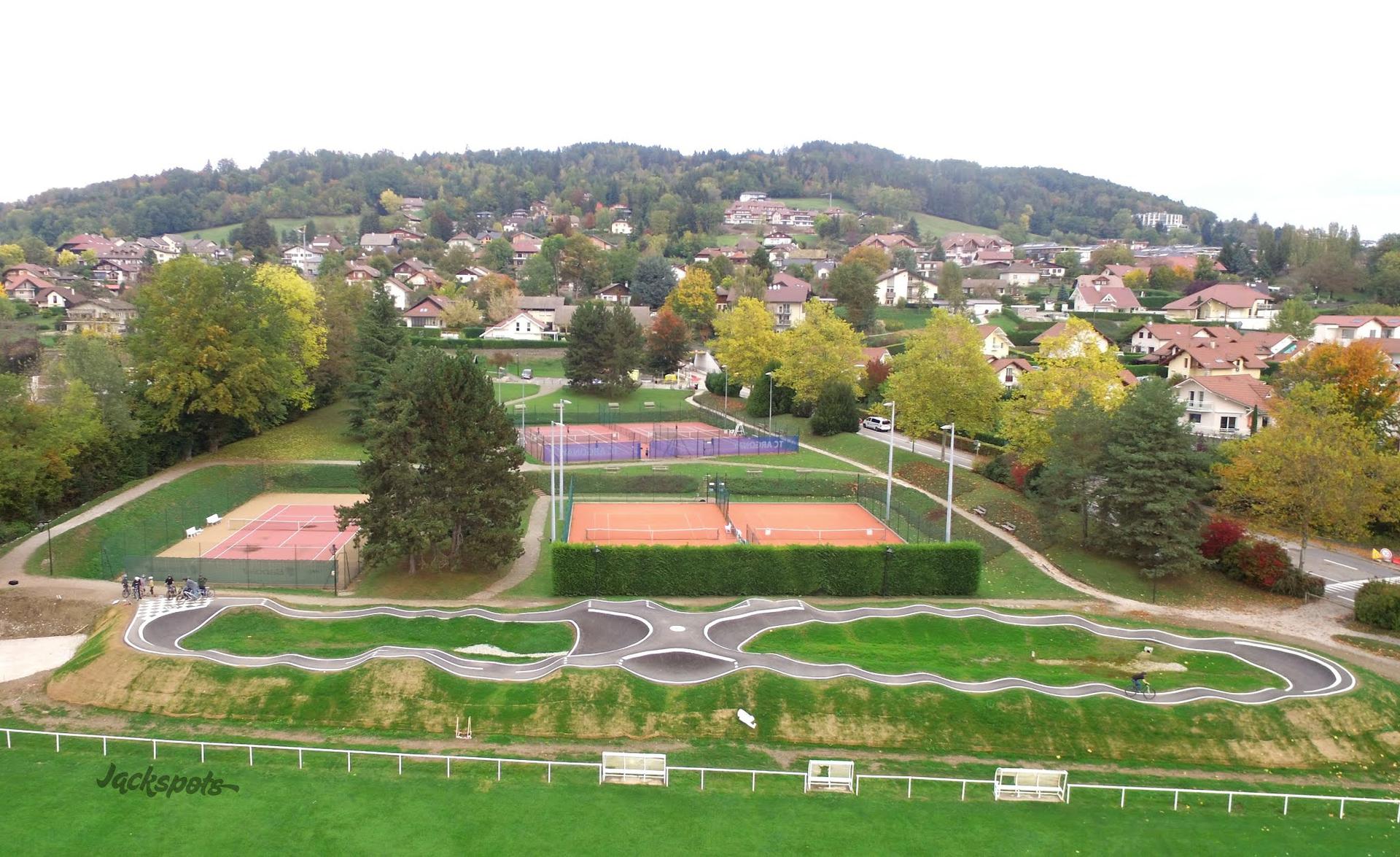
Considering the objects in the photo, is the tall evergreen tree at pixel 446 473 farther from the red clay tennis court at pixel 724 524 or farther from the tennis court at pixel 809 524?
the tennis court at pixel 809 524

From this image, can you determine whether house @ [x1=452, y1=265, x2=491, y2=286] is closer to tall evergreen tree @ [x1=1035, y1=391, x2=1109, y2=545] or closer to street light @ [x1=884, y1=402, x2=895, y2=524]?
street light @ [x1=884, y1=402, x2=895, y2=524]

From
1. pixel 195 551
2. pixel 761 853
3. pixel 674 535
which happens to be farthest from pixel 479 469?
pixel 761 853

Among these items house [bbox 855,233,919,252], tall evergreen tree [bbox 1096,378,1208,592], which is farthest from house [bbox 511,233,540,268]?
tall evergreen tree [bbox 1096,378,1208,592]

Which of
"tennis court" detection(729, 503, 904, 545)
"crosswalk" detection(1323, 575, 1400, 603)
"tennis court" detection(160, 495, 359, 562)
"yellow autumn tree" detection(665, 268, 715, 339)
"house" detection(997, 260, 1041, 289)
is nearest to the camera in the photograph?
"crosswalk" detection(1323, 575, 1400, 603)

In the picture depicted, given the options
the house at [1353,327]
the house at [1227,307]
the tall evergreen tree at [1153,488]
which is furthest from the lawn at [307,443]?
the house at [1227,307]

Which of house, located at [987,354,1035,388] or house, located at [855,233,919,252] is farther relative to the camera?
Answer: house, located at [855,233,919,252]

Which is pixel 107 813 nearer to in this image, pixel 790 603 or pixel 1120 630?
pixel 790 603

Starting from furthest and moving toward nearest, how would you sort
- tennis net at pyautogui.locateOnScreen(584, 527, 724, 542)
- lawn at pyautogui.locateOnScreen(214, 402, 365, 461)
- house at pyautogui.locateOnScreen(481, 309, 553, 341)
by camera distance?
house at pyautogui.locateOnScreen(481, 309, 553, 341), lawn at pyautogui.locateOnScreen(214, 402, 365, 461), tennis net at pyautogui.locateOnScreen(584, 527, 724, 542)

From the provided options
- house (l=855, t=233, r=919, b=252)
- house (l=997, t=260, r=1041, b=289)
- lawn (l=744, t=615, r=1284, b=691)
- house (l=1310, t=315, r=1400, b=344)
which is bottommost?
lawn (l=744, t=615, r=1284, b=691)
